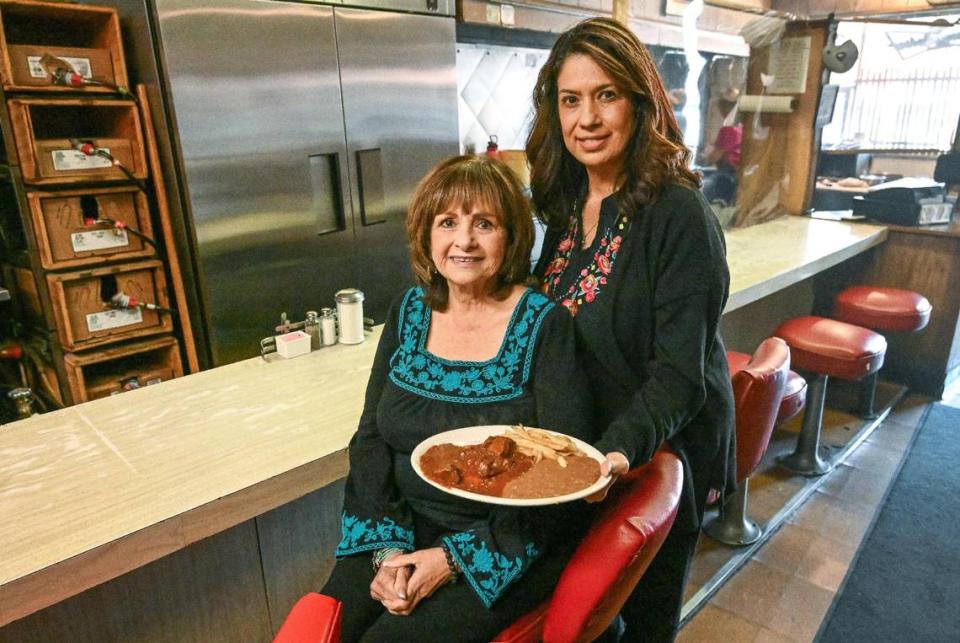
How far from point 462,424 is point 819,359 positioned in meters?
2.16

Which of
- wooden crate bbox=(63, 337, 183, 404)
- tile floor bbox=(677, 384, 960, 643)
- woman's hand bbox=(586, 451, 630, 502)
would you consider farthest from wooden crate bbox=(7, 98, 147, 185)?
tile floor bbox=(677, 384, 960, 643)

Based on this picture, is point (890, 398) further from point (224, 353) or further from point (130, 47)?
point (130, 47)

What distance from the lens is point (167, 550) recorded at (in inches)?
48.3

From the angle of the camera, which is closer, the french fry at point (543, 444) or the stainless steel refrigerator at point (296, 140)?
the french fry at point (543, 444)

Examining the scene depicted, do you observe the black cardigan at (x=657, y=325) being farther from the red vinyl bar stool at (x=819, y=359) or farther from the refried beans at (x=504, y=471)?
the red vinyl bar stool at (x=819, y=359)

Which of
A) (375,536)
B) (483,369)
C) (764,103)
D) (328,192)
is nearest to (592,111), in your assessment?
(483,369)

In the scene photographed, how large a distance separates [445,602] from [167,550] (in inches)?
21.1

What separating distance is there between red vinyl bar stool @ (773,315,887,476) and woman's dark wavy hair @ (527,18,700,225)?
183 centimetres

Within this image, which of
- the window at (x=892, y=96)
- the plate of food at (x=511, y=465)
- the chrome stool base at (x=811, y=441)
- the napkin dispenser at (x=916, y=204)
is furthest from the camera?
the window at (x=892, y=96)

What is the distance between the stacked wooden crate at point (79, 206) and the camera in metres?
2.08

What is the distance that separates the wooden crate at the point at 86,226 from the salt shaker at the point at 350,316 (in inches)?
33.4

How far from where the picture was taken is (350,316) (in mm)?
2100

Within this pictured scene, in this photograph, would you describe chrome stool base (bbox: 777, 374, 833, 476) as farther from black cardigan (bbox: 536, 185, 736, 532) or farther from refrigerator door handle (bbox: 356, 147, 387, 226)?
refrigerator door handle (bbox: 356, 147, 387, 226)

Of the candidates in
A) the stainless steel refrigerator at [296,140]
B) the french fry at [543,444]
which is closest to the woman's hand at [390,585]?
the french fry at [543,444]
